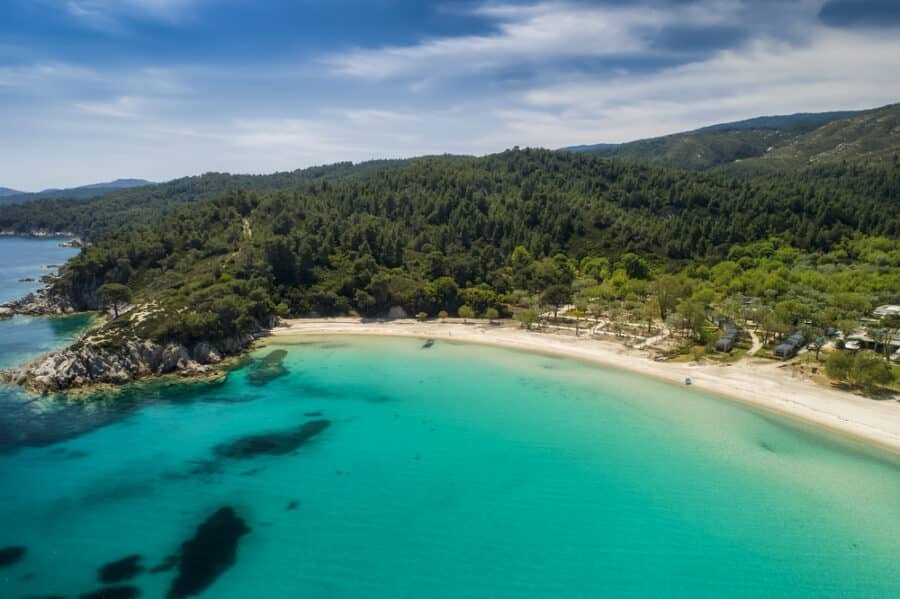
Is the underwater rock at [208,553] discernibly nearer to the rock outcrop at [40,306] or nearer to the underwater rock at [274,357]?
the underwater rock at [274,357]

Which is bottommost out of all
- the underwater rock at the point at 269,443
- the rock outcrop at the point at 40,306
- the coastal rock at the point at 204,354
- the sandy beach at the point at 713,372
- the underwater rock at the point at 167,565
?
the sandy beach at the point at 713,372

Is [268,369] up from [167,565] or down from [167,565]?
up

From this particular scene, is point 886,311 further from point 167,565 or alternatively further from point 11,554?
point 11,554

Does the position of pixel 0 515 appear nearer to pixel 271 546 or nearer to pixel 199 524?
pixel 199 524

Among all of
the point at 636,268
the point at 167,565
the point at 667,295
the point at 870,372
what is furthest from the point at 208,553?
the point at 636,268

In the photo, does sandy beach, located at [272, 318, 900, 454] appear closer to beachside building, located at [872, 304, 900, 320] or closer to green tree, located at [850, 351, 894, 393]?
green tree, located at [850, 351, 894, 393]

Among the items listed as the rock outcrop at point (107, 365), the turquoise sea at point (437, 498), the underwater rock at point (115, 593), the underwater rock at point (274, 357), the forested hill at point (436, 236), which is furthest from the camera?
the forested hill at point (436, 236)

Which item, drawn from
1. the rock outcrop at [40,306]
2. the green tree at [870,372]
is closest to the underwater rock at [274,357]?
the rock outcrop at [40,306]
